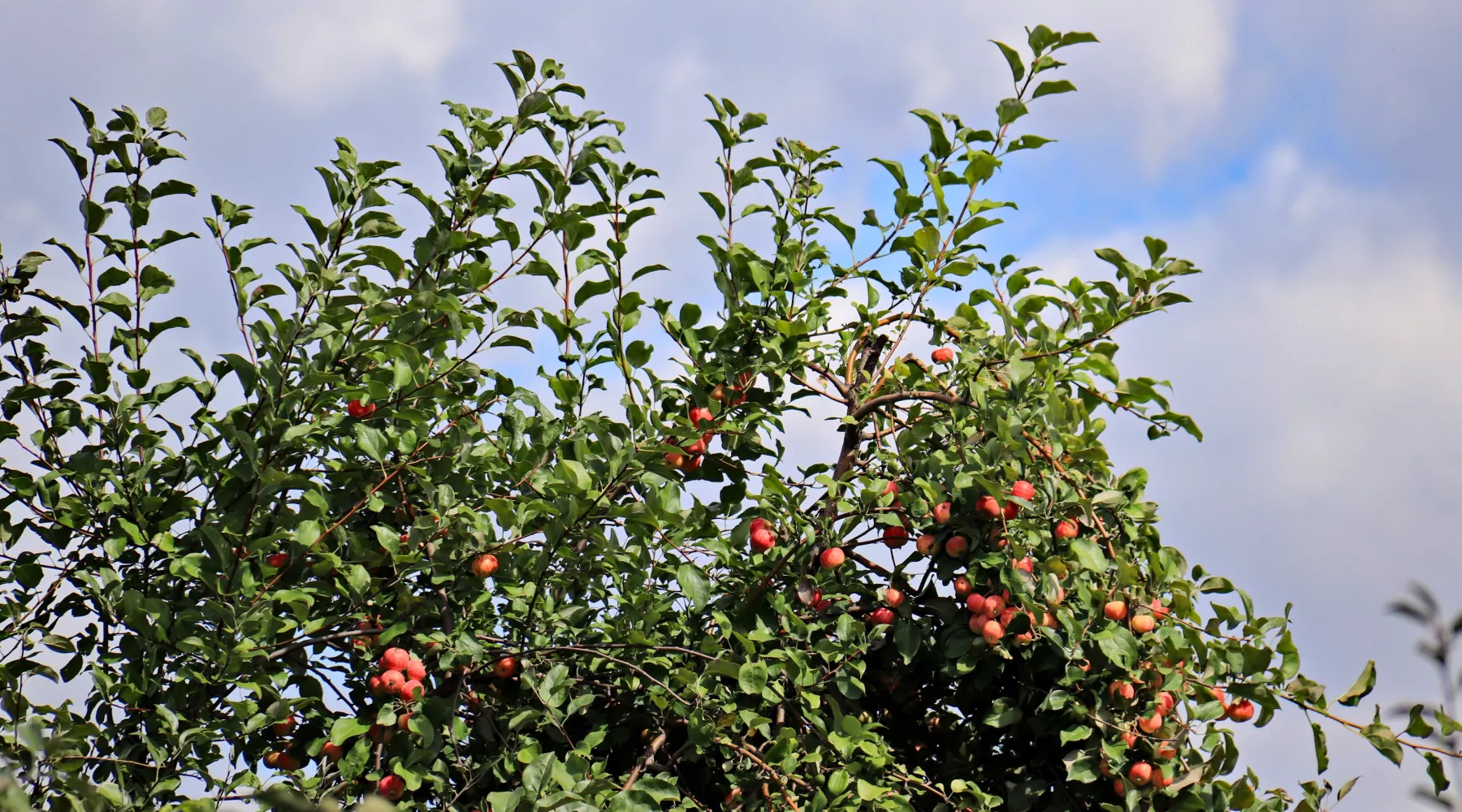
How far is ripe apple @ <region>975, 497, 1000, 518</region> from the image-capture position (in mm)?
3271

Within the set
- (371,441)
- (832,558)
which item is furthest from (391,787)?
(832,558)

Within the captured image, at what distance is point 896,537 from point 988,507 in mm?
421

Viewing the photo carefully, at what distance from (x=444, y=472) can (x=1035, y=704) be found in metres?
1.64

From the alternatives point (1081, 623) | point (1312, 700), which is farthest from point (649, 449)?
point (1312, 700)

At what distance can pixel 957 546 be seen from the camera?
3355 mm

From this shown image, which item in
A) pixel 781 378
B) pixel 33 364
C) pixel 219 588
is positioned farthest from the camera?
pixel 781 378

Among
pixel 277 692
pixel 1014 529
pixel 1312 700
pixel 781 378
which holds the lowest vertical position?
pixel 277 692

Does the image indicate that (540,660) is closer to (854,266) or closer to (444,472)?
(444,472)

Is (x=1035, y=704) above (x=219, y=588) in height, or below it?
above

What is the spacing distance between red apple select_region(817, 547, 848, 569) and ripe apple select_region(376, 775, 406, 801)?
3.90 feet

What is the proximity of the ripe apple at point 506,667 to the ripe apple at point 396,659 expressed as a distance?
0.92ft

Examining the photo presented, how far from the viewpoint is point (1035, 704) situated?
3359 mm

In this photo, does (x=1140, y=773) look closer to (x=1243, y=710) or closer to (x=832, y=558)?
(x=1243, y=710)

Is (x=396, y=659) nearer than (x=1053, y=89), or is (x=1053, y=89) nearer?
(x=396, y=659)
